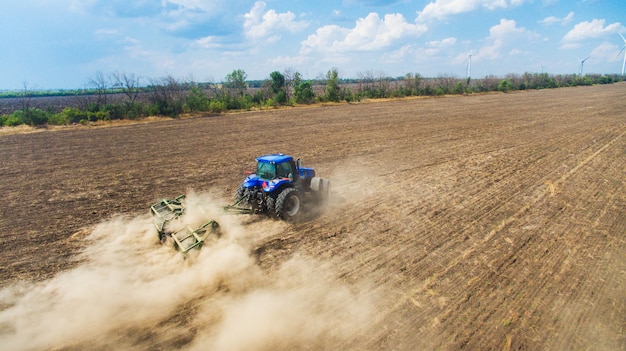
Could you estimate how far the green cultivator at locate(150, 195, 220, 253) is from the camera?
7.76m

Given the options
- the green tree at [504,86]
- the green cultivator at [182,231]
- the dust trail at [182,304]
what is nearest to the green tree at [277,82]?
the green cultivator at [182,231]

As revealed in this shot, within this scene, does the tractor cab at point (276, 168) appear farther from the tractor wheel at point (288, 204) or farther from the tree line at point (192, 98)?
the tree line at point (192, 98)

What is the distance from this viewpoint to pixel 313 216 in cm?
1049

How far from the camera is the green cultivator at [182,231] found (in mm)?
7762

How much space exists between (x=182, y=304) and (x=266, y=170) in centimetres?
438

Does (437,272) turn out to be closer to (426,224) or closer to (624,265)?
(426,224)

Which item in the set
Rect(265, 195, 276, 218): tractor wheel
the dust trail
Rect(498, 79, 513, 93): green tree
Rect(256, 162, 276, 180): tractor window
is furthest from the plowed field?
Rect(498, 79, 513, 93): green tree

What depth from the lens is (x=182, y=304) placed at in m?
6.50

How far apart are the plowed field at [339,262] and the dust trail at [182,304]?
32mm

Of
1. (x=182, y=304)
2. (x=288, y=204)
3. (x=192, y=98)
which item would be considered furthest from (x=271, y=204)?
(x=192, y=98)

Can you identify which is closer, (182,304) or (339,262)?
(182,304)

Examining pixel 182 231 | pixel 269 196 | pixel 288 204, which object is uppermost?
pixel 269 196

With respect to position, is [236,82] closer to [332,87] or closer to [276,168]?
[332,87]

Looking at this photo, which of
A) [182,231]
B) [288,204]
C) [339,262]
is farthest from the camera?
[288,204]
